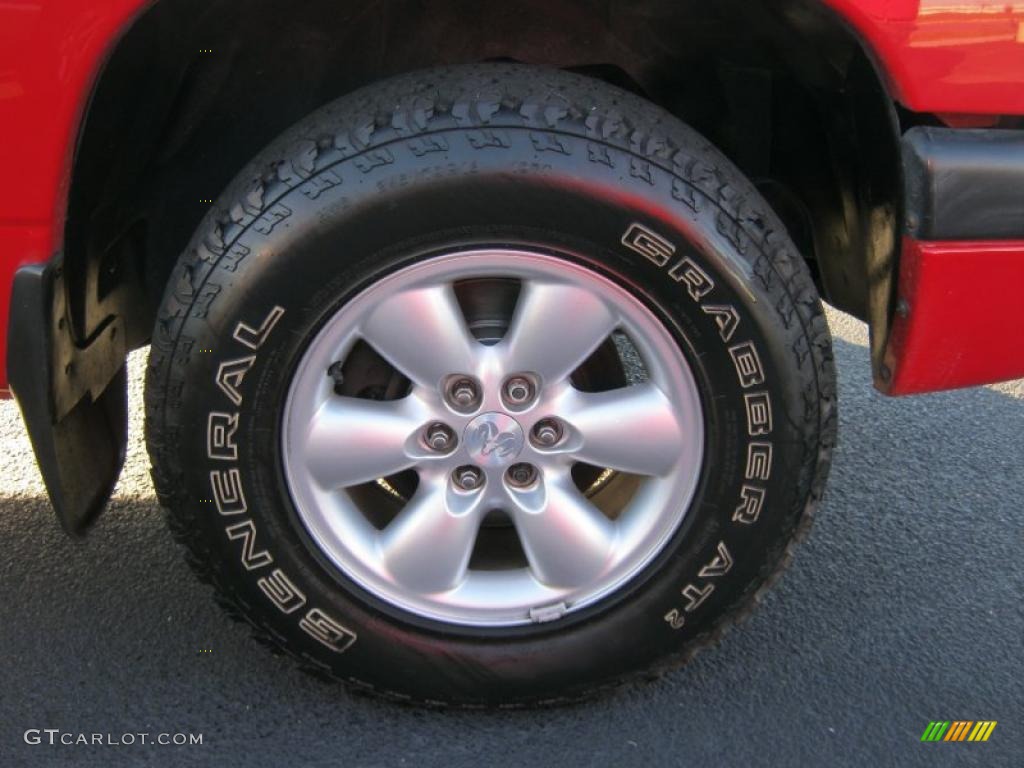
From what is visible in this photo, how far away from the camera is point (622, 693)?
1963 millimetres

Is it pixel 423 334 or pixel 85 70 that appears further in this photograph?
pixel 423 334

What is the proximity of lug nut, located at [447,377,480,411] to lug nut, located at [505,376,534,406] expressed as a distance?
54mm

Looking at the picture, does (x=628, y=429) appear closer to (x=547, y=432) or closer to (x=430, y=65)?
(x=547, y=432)

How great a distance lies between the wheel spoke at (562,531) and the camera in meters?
1.82

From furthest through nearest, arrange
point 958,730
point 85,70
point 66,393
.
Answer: point 958,730, point 66,393, point 85,70

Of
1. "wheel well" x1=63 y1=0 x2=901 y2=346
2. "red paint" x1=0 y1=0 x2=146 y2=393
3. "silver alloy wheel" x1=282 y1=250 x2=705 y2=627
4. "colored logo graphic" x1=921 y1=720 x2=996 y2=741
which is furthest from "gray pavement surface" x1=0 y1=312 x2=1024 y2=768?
"red paint" x1=0 y1=0 x2=146 y2=393

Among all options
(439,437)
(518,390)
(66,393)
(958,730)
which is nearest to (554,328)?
(518,390)

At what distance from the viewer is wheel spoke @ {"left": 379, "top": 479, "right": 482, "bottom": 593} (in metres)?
1.81

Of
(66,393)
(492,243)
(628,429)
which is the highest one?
(492,243)

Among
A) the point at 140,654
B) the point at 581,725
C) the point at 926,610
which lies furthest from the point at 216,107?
the point at 926,610

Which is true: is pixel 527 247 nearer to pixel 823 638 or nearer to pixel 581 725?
pixel 581 725

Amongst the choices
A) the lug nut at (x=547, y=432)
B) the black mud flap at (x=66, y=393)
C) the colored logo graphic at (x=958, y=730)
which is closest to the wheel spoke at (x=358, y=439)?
the lug nut at (x=547, y=432)

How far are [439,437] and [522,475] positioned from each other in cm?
17

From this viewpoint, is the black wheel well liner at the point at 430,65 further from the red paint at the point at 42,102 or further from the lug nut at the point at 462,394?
the lug nut at the point at 462,394
